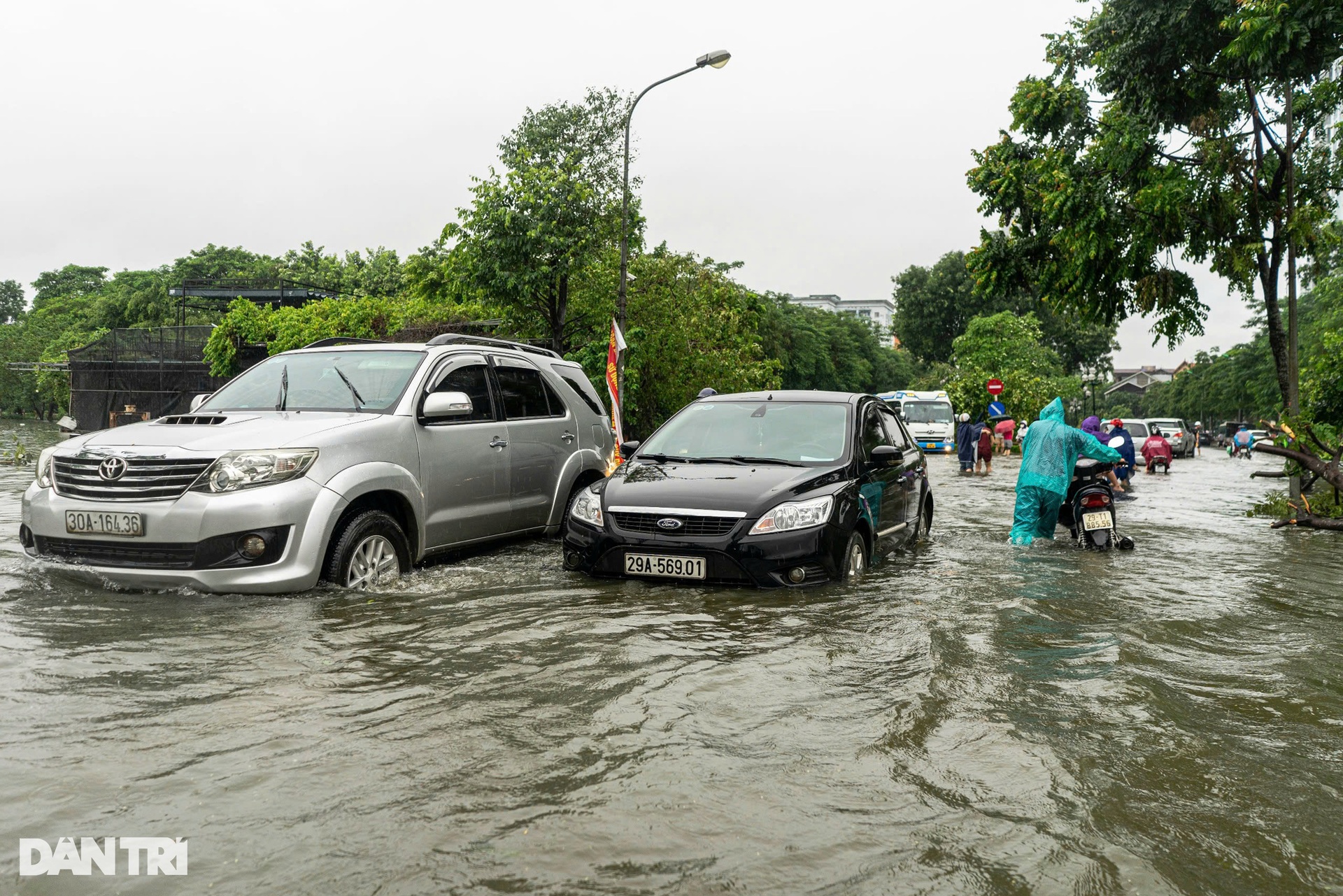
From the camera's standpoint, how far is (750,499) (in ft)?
23.2

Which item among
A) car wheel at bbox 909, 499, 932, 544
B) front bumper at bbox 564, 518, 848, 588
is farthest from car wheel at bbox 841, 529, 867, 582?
car wheel at bbox 909, 499, 932, 544

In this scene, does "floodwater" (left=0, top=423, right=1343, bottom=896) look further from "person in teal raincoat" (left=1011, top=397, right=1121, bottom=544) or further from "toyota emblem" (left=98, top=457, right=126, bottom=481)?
"person in teal raincoat" (left=1011, top=397, right=1121, bottom=544)

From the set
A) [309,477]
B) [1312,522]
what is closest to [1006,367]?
[1312,522]

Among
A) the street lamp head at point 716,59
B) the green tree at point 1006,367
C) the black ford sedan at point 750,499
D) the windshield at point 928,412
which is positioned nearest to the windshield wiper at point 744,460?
the black ford sedan at point 750,499

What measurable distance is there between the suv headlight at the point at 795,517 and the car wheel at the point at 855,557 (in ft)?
1.15

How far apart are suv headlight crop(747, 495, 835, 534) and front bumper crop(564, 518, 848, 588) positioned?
0.04m

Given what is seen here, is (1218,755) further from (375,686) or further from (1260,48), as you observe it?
(1260,48)

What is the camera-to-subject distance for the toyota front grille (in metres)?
6.25

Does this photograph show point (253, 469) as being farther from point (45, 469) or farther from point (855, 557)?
point (855, 557)

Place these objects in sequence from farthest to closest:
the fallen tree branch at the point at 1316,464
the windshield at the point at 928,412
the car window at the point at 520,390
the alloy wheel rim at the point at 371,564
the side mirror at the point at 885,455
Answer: the windshield at the point at 928,412
the fallen tree branch at the point at 1316,464
the car window at the point at 520,390
the side mirror at the point at 885,455
the alloy wheel rim at the point at 371,564

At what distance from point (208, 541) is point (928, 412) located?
3377 centimetres

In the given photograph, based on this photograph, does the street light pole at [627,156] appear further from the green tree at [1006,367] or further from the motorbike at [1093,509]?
the green tree at [1006,367]

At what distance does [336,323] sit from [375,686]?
2681 centimetres

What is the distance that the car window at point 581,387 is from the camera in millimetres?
9742
